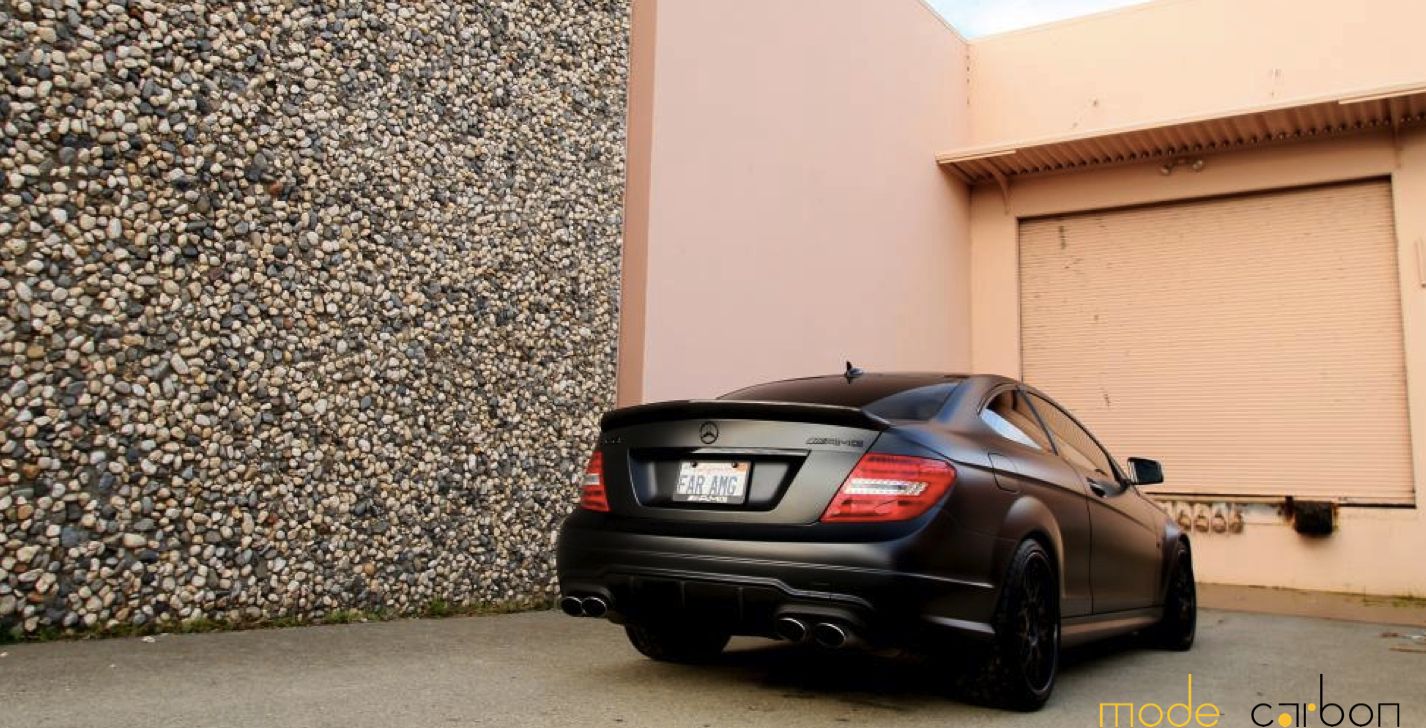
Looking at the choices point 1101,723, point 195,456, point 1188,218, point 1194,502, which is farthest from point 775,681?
point 1188,218

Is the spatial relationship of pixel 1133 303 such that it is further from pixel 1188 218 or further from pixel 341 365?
pixel 341 365

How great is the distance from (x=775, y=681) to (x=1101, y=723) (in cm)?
129

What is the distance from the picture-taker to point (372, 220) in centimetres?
639

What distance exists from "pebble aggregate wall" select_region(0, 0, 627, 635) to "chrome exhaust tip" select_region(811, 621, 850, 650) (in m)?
3.30

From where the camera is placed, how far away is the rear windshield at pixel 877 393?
14.0 feet

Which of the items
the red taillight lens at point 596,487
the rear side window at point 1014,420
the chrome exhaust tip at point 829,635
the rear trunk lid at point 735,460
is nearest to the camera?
the chrome exhaust tip at point 829,635

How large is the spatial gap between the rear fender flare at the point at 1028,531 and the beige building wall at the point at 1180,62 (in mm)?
7539

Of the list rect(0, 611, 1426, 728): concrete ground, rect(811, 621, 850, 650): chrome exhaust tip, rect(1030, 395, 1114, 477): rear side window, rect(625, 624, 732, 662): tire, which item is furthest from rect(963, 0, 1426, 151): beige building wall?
rect(811, 621, 850, 650): chrome exhaust tip

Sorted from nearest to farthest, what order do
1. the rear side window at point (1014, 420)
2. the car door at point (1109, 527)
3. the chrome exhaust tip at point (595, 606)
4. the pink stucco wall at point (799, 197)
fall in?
the chrome exhaust tip at point (595, 606), the rear side window at point (1014, 420), the car door at point (1109, 527), the pink stucco wall at point (799, 197)

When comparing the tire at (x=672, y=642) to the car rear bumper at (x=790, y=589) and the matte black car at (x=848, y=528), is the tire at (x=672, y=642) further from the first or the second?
the car rear bumper at (x=790, y=589)

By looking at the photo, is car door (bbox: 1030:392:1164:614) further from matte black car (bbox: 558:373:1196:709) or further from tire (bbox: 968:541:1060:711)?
tire (bbox: 968:541:1060:711)

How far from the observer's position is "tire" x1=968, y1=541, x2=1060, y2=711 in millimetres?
4020

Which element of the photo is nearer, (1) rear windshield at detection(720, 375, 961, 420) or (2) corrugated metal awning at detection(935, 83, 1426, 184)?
(1) rear windshield at detection(720, 375, 961, 420)

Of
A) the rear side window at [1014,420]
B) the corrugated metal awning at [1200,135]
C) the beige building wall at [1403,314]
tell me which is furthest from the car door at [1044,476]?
the corrugated metal awning at [1200,135]
